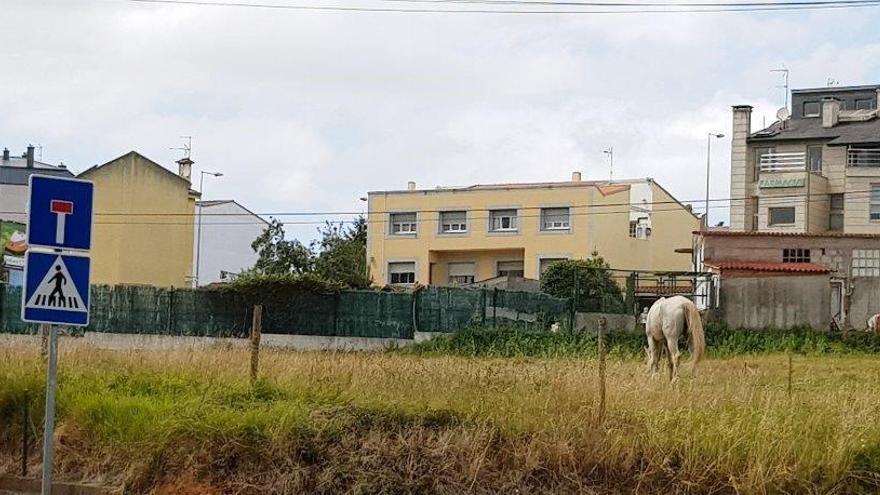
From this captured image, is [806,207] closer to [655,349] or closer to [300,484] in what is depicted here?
[655,349]

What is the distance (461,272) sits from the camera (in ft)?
249

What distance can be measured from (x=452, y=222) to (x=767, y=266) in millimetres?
27391

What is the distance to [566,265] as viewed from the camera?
5569 centimetres

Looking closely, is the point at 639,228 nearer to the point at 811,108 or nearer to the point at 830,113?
the point at 811,108

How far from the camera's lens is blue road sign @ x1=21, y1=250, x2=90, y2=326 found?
34.9ft

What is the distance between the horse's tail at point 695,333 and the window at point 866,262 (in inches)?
1279

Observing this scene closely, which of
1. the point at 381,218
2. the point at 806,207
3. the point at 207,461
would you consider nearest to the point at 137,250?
the point at 381,218

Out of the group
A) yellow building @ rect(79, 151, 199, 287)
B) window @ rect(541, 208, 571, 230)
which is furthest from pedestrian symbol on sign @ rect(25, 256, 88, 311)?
window @ rect(541, 208, 571, 230)

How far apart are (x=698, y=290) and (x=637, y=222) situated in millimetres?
29499

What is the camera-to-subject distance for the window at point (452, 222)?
74125 millimetres

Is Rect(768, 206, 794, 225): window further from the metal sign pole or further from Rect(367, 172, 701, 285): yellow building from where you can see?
the metal sign pole

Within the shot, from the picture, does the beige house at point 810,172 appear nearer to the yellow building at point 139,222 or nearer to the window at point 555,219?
the window at point 555,219

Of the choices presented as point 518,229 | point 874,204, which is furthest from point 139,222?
point 874,204

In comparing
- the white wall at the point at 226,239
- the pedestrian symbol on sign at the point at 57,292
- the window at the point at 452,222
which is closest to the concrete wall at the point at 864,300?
the window at the point at 452,222
